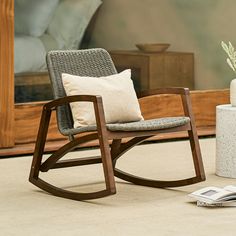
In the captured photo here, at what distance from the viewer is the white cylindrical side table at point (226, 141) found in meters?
4.90

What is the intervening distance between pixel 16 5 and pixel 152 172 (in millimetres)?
1458

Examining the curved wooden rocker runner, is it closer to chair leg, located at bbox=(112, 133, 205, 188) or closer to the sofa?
chair leg, located at bbox=(112, 133, 205, 188)

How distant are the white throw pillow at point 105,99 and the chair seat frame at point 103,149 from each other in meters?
0.11

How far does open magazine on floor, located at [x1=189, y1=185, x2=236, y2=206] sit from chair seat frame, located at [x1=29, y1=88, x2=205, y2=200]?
37 cm

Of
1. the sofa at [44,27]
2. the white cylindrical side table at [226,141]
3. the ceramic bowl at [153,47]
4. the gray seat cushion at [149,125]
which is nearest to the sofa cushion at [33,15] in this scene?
the sofa at [44,27]

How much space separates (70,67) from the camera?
4.73 meters

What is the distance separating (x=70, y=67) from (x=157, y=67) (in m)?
1.62

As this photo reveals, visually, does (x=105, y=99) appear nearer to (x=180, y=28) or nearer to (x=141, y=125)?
(x=141, y=125)

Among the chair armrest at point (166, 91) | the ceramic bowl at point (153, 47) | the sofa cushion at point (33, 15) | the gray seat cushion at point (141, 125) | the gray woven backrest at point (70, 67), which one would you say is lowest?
the ceramic bowl at point (153, 47)

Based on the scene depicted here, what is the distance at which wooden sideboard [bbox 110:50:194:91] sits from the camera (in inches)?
240

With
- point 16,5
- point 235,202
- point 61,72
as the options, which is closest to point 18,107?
point 16,5

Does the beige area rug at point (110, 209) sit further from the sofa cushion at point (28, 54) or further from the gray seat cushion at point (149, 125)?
the sofa cushion at point (28, 54)

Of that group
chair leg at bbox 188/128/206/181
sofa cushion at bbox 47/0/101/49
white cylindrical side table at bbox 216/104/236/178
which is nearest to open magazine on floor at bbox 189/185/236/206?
chair leg at bbox 188/128/206/181

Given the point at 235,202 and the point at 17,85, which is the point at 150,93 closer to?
the point at 235,202
